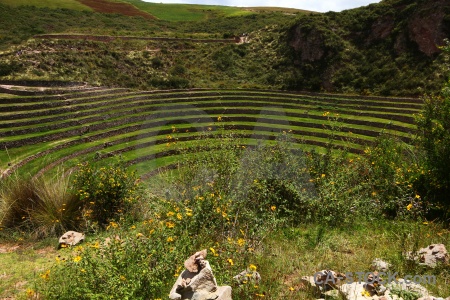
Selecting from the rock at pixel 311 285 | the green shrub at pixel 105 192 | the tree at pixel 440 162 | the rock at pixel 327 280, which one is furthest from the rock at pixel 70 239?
the tree at pixel 440 162

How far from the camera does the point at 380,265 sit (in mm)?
4504

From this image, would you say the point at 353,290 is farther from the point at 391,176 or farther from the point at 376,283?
the point at 391,176

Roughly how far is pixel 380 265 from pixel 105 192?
261 inches

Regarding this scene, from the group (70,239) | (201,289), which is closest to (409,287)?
(201,289)

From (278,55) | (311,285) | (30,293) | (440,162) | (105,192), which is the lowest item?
(105,192)

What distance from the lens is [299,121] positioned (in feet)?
76.3

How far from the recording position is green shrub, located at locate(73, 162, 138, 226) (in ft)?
28.0

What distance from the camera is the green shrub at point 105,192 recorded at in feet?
28.0

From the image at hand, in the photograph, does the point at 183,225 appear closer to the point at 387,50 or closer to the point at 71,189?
the point at 71,189

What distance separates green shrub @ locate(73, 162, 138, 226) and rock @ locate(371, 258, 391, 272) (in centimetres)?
602

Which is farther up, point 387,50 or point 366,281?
point 387,50

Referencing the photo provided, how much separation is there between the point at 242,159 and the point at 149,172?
345 inches

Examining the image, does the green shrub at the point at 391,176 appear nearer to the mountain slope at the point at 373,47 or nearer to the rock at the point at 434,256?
the rock at the point at 434,256

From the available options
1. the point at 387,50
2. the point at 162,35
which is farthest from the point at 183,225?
the point at 162,35
